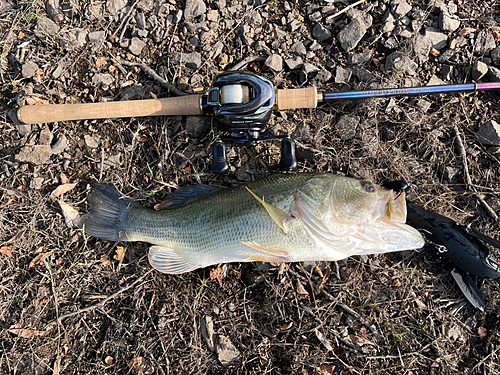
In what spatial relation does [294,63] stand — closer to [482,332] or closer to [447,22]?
[447,22]

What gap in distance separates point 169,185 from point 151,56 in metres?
1.54

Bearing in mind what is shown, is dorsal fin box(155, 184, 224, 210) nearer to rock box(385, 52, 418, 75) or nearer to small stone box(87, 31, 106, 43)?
small stone box(87, 31, 106, 43)

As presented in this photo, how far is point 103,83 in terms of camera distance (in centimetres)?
364

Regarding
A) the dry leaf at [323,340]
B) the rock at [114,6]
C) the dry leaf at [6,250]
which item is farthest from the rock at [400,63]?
the dry leaf at [6,250]

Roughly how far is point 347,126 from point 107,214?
2.71 m

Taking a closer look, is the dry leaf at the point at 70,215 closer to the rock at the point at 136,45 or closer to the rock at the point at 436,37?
the rock at the point at 136,45

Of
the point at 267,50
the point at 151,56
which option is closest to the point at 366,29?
the point at 267,50

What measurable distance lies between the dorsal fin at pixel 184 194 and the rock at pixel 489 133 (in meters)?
2.84

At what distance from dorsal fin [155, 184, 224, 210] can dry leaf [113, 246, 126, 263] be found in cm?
67

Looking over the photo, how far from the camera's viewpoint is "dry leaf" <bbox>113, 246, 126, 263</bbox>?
11.3ft

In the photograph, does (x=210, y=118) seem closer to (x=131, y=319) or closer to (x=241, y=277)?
(x=241, y=277)

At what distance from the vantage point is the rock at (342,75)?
349cm

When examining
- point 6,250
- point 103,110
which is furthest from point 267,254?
point 6,250

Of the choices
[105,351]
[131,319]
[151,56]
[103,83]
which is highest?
[151,56]
